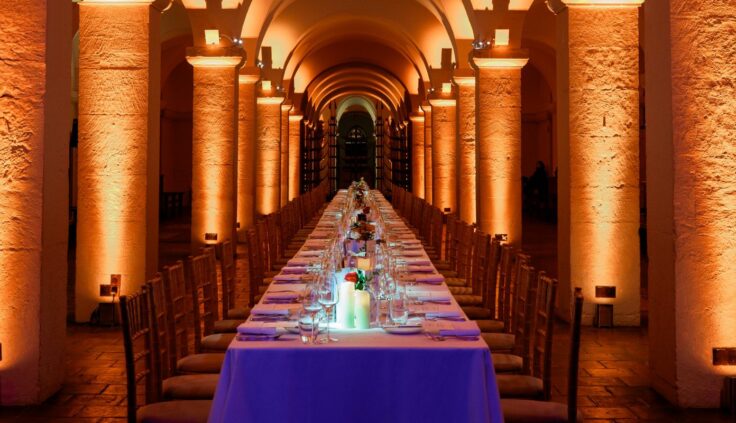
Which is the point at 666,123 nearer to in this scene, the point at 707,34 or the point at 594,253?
the point at 707,34

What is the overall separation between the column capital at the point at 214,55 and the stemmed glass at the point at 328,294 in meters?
7.49

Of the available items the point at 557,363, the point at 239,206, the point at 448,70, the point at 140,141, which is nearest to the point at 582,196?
the point at 557,363

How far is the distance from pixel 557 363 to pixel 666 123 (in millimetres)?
1862

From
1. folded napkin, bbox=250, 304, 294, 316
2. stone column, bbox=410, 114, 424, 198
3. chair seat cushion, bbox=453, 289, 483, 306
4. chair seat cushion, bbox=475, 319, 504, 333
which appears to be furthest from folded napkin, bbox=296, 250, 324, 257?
stone column, bbox=410, 114, 424, 198

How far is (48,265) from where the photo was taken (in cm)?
450

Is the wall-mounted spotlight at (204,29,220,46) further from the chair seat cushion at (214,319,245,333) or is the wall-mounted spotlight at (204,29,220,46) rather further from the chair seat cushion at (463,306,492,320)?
the chair seat cushion at (463,306,492,320)

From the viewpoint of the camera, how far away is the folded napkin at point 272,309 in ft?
11.7

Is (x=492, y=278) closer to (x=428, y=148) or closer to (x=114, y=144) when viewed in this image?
(x=114, y=144)

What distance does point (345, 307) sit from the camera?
10.8 feet

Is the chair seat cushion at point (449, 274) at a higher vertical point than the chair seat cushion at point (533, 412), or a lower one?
higher

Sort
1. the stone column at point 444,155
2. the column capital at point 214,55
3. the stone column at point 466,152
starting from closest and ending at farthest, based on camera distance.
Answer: the column capital at point 214,55 < the stone column at point 466,152 < the stone column at point 444,155

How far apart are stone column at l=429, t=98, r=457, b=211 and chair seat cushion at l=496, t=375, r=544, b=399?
45.7ft

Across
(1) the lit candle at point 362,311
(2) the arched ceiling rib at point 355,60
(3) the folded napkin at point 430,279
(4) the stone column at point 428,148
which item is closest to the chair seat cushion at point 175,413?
(1) the lit candle at point 362,311

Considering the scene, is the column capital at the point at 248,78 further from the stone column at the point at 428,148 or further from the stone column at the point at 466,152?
the stone column at the point at 428,148
